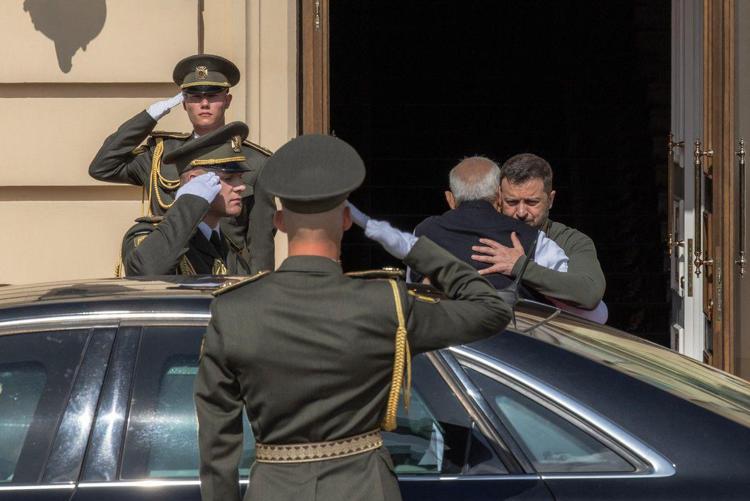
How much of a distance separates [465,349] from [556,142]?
8964 mm

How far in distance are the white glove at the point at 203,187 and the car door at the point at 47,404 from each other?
137 centimetres

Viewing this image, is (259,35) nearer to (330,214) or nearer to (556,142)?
(330,214)

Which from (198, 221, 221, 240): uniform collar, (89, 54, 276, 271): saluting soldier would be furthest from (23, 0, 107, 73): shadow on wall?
(198, 221, 221, 240): uniform collar

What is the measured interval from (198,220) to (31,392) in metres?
1.36

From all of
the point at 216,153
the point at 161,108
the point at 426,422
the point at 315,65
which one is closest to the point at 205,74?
the point at 161,108

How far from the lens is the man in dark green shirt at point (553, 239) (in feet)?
15.2

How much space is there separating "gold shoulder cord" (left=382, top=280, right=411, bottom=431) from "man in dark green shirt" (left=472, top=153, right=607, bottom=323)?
1.76m

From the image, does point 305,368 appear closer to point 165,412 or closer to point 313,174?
point 313,174

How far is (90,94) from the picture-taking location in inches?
273

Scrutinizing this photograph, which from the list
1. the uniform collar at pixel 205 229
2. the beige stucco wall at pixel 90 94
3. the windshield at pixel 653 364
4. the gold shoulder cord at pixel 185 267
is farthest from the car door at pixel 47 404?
the beige stucco wall at pixel 90 94

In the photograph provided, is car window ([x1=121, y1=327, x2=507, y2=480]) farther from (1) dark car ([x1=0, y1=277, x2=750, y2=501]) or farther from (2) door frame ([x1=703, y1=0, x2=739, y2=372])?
(2) door frame ([x1=703, y1=0, x2=739, y2=372])

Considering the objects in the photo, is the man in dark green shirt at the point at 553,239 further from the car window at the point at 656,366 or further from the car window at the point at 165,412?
the car window at the point at 165,412

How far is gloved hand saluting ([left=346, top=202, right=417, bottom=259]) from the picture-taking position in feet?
9.64

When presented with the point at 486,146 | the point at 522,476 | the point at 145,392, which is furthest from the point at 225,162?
the point at 486,146
